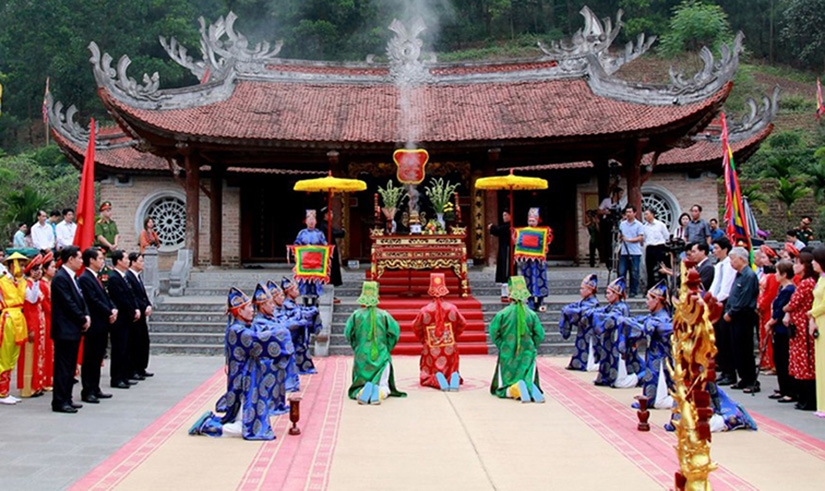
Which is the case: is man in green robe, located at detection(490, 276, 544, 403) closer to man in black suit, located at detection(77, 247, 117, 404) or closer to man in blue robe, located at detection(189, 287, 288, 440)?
man in blue robe, located at detection(189, 287, 288, 440)

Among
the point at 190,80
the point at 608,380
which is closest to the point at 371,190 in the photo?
the point at 608,380

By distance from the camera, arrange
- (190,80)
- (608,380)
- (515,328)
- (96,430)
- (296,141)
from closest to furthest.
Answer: (96,430) < (515,328) < (608,380) < (296,141) < (190,80)

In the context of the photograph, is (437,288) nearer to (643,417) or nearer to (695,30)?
(643,417)

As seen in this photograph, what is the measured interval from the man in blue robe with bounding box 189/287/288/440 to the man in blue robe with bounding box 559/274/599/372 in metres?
4.02

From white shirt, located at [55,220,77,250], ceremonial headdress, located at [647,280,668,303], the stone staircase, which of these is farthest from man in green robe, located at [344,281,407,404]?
white shirt, located at [55,220,77,250]

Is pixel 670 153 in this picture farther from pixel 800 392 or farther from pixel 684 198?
pixel 800 392

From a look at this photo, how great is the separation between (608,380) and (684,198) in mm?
12300

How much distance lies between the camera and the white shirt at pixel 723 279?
851 cm

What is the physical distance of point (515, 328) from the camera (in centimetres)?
761

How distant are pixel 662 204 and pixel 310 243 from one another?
37.0 feet

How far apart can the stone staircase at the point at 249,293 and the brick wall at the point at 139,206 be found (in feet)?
13.2

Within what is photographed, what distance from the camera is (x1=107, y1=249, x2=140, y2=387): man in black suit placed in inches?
326

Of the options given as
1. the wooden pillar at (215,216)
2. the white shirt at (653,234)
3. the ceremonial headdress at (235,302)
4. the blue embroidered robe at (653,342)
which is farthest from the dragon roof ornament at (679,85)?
the ceremonial headdress at (235,302)

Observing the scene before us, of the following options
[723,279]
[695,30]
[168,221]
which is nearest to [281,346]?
[723,279]
